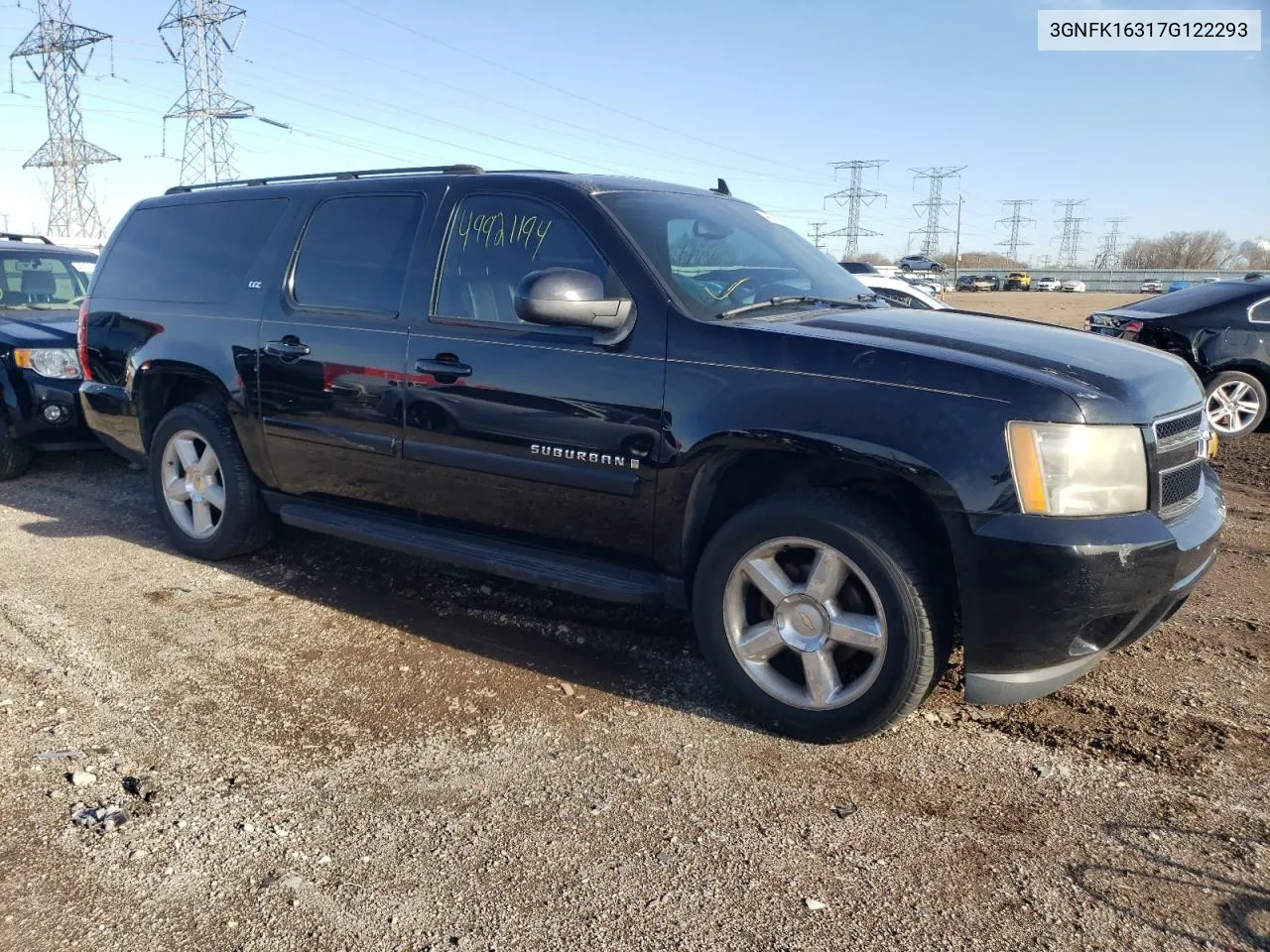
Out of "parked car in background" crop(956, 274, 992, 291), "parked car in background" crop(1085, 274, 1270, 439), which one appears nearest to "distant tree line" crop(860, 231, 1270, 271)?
"parked car in background" crop(956, 274, 992, 291)

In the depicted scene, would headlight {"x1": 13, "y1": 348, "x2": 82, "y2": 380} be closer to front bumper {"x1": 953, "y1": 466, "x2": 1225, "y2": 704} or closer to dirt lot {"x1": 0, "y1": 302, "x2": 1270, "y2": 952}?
dirt lot {"x1": 0, "y1": 302, "x2": 1270, "y2": 952}

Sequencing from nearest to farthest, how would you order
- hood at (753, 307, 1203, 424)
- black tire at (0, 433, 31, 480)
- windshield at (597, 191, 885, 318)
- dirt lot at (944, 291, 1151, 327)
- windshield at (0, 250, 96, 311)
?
hood at (753, 307, 1203, 424) < windshield at (597, 191, 885, 318) < black tire at (0, 433, 31, 480) < windshield at (0, 250, 96, 311) < dirt lot at (944, 291, 1151, 327)

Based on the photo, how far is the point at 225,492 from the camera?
5.04 meters

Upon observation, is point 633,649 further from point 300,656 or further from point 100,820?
point 100,820

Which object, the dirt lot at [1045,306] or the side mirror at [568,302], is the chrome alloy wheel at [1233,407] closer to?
the side mirror at [568,302]

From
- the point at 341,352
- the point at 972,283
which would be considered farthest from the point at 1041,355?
the point at 972,283

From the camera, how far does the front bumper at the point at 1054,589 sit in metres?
2.81

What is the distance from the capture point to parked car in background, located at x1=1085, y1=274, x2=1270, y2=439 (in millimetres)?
8609

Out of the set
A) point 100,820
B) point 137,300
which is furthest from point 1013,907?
point 137,300

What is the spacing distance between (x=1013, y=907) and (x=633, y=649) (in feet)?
6.31

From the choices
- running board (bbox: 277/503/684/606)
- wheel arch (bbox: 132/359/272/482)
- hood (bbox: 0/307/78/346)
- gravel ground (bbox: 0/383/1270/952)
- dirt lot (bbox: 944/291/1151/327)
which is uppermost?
hood (bbox: 0/307/78/346)

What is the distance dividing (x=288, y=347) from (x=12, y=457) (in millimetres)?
3768

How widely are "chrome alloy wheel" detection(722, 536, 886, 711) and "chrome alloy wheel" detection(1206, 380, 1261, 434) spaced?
7.09 meters

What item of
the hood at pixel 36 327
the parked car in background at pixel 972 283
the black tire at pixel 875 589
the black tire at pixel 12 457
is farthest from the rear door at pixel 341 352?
the parked car in background at pixel 972 283
